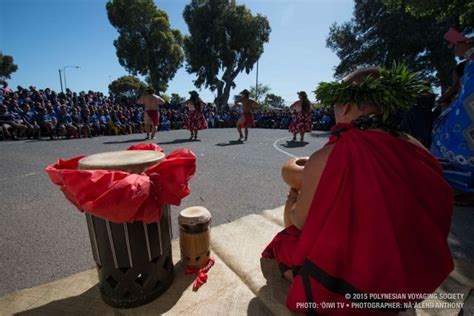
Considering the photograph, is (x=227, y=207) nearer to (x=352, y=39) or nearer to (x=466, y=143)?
(x=466, y=143)

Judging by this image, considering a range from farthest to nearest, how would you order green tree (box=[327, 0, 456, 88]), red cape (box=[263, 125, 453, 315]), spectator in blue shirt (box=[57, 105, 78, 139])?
green tree (box=[327, 0, 456, 88]) → spectator in blue shirt (box=[57, 105, 78, 139]) → red cape (box=[263, 125, 453, 315])

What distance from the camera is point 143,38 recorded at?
25562 millimetres

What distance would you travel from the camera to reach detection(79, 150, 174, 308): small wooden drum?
5.53 feet

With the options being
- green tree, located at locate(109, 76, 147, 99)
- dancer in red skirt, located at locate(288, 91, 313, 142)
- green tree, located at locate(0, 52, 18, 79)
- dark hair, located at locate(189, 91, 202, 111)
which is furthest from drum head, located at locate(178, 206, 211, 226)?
green tree, located at locate(109, 76, 147, 99)

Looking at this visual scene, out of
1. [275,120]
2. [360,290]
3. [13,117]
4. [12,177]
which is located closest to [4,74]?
[13,117]

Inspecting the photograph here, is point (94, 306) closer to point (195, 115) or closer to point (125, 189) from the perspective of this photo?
point (125, 189)

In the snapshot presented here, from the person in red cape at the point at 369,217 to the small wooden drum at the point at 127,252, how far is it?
968 mm

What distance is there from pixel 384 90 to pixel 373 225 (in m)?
0.72

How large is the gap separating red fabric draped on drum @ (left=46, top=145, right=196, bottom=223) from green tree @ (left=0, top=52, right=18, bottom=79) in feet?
137

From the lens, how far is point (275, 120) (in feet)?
65.9

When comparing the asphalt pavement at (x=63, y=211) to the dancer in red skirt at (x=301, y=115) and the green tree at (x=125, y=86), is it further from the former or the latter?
the green tree at (x=125, y=86)

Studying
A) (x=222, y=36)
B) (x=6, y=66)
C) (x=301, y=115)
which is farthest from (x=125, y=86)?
(x=301, y=115)

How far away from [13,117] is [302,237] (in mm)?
12638

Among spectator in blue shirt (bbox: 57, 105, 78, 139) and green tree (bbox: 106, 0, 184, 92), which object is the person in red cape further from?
green tree (bbox: 106, 0, 184, 92)
